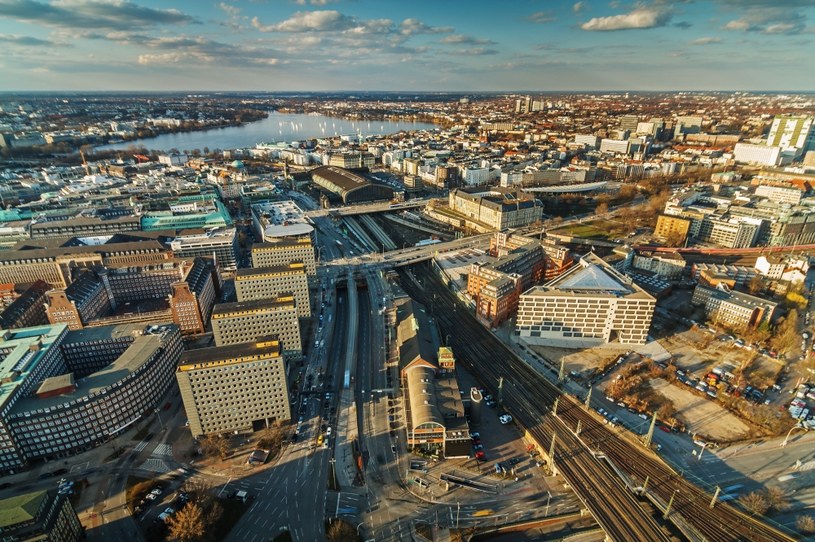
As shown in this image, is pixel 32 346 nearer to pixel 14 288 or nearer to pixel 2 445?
pixel 2 445

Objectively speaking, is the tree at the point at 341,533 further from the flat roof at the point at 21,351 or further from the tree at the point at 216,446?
the flat roof at the point at 21,351

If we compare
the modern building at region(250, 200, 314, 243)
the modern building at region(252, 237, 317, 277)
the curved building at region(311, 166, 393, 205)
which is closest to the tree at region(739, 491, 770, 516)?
the modern building at region(252, 237, 317, 277)

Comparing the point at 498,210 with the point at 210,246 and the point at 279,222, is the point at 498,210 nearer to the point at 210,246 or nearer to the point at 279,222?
the point at 279,222

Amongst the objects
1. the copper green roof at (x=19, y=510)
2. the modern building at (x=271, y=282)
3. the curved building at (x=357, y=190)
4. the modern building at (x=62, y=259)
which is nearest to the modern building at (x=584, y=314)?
the modern building at (x=271, y=282)

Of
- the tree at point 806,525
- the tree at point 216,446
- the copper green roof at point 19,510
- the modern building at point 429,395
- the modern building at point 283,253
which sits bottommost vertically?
the tree at point 216,446

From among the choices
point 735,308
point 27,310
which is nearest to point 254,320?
point 27,310

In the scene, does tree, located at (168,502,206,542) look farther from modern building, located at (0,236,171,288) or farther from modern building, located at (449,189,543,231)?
modern building, located at (449,189,543,231)
